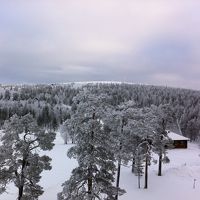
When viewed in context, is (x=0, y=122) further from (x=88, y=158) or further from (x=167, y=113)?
(x=88, y=158)

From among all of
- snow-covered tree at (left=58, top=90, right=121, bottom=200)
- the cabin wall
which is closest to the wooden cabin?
the cabin wall

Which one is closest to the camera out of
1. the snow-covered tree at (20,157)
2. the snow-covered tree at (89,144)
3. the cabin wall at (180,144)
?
the snow-covered tree at (89,144)

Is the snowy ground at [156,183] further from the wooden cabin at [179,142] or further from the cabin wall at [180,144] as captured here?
the cabin wall at [180,144]

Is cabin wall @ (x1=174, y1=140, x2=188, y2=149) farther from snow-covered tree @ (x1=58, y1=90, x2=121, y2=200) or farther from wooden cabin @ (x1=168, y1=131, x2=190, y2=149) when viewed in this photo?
snow-covered tree @ (x1=58, y1=90, x2=121, y2=200)

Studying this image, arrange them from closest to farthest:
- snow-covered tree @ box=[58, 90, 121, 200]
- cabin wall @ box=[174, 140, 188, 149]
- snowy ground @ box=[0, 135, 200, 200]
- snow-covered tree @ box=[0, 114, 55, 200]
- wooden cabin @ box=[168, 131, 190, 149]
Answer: snow-covered tree @ box=[58, 90, 121, 200] < snow-covered tree @ box=[0, 114, 55, 200] < snowy ground @ box=[0, 135, 200, 200] < wooden cabin @ box=[168, 131, 190, 149] < cabin wall @ box=[174, 140, 188, 149]

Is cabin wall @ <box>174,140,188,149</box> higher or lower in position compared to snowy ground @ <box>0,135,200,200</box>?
higher

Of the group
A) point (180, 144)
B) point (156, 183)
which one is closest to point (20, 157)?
point (156, 183)

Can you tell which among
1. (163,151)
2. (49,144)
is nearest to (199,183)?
(163,151)

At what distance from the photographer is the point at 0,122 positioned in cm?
12662

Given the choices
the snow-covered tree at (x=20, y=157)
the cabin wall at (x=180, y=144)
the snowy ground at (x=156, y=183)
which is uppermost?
the snow-covered tree at (x=20, y=157)

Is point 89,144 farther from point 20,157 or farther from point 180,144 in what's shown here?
point 180,144

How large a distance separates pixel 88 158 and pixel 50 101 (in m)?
182

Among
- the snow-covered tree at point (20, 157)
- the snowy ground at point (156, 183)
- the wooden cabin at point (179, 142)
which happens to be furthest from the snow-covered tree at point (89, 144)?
the wooden cabin at point (179, 142)

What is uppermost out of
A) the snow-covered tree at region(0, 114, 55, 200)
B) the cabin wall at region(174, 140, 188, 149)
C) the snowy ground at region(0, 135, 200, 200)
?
the snow-covered tree at region(0, 114, 55, 200)
